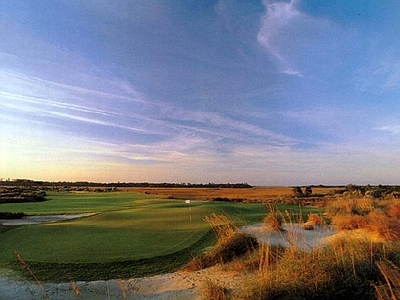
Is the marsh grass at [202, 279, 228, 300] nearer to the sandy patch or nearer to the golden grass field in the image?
the sandy patch

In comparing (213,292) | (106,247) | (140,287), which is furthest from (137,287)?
(106,247)

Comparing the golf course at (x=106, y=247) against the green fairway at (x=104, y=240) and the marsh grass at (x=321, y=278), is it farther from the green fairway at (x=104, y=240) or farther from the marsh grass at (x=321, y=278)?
the marsh grass at (x=321, y=278)

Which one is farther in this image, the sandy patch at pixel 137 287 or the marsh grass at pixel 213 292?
the sandy patch at pixel 137 287

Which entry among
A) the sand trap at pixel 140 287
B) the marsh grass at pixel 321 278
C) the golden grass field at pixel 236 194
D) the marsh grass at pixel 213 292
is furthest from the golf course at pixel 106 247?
the golden grass field at pixel 236 194

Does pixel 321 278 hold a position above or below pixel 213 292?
above

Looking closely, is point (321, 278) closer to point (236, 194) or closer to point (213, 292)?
point (213, 292)

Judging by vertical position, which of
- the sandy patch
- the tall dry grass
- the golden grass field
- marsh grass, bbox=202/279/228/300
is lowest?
the sandy patch

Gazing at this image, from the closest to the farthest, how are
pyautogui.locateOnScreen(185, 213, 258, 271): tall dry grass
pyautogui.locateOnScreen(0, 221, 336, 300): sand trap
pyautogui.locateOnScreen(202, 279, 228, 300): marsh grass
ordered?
pyautogui.locateOnScreen(202, 279, 228, 300): marsh grass
pyautogui.locateOnScreen(0, 221, 336, 300): sand trap
pyautogui.locateOnScreen(185, 213, 258, 271): tall dry grass

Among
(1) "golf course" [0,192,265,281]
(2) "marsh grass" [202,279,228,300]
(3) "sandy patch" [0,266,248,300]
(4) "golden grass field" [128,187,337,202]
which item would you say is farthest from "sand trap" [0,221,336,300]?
(4) "golden grass field" [128,187,337,202]

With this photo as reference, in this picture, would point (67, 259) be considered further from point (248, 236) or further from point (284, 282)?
point (284, 282)

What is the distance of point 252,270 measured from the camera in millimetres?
7500

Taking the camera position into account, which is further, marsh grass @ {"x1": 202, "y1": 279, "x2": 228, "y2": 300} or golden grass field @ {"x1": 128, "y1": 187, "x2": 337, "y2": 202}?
golden grass field @ {"x1": 128, "y1": 187, "x2": 337, "y2": 202}

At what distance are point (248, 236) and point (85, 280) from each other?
4244 mm

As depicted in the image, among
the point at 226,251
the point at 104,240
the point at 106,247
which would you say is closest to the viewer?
the point at 226,251
